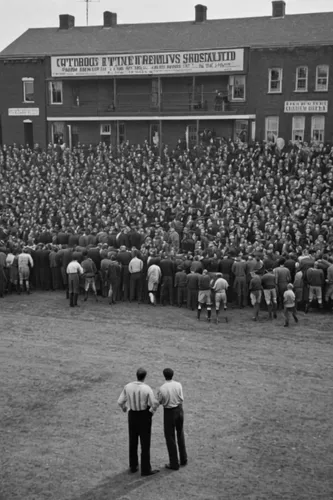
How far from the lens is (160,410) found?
14180 mm

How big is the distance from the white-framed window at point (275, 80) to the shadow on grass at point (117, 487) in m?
30.7

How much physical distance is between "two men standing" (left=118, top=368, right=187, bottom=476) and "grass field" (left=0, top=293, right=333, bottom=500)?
11.6 inches

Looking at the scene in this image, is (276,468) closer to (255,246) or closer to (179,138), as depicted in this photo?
(255,246)

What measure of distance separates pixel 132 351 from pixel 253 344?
3464mm

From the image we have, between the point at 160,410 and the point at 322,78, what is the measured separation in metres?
27.7

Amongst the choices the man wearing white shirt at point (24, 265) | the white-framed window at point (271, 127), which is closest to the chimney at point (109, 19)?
the white-framed window at point (271, 127)

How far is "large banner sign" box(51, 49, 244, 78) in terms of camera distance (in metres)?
38.1

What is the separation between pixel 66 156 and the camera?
36250mm

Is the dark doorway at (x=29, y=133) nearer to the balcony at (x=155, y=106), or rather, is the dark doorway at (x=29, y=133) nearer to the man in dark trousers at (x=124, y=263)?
the balcony at (x=155, y=106)

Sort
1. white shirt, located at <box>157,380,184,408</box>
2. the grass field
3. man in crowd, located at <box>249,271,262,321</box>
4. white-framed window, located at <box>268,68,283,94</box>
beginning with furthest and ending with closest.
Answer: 1. white-framed window, located at <box>268,68,283,94</box>
2. man in crowd, located at <box>249,271,262,321</box>
3. white shirt, located at <box>157,380,184,408</box>
4. the grass field

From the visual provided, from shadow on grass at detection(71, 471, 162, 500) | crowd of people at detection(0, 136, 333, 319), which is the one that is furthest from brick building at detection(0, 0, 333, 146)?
shadow on grass at detection(71, 471, 162, 500)

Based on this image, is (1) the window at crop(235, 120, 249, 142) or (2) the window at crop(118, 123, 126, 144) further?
(2) the window at crop(118, 123, 126, 144)

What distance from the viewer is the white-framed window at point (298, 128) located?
38.0 m

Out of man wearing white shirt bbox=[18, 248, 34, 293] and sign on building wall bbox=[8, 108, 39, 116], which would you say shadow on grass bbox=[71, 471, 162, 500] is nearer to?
man wearing white shirt bbox=[18, 248, 34, 293]
